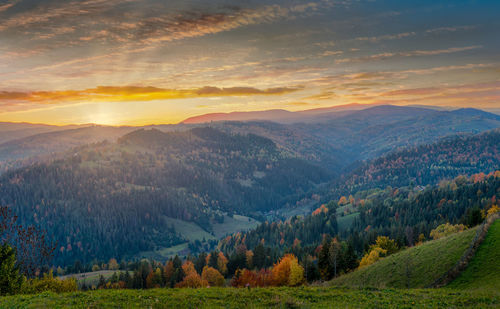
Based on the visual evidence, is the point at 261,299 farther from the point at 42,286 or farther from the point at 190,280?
the point at 190,280

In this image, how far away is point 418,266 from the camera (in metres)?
45.3

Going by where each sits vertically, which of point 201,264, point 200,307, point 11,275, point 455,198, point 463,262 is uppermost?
point 200,307

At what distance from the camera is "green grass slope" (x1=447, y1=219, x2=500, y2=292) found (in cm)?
3200

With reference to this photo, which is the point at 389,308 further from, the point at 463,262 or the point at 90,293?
the point at 90,293

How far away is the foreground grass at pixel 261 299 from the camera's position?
85.2 feet

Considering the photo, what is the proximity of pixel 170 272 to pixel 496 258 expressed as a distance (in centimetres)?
11160

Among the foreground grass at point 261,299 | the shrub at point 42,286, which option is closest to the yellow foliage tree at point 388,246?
the foreground grass at point 261,299

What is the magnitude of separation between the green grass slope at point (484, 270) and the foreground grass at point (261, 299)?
4.46 metres

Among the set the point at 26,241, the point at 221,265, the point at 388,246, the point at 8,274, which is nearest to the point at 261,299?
the point at 8,274

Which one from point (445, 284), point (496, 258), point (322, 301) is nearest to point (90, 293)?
point (322, 301)

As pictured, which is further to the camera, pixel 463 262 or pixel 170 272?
pixel 170 272

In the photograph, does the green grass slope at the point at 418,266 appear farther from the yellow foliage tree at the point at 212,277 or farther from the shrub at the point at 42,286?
the yellow foliage tree at the point at 212,277

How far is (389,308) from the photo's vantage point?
1002 inches

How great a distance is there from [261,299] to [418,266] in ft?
99.8
